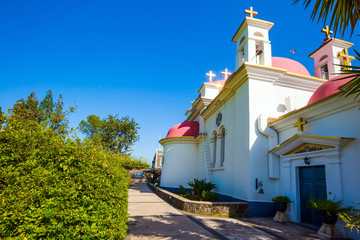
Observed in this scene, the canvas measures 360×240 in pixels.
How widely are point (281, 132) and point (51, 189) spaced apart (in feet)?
28.6

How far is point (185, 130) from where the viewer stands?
57.9 ft

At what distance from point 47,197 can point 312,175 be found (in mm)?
7699

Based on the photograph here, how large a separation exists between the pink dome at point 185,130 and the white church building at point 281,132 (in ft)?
8.59

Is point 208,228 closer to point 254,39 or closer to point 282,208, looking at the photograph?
point 282,208

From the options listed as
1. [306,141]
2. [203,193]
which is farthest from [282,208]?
[203,193]

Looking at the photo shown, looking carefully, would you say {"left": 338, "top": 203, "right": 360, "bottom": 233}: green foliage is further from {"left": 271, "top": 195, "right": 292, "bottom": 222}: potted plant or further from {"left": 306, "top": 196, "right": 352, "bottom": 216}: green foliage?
{"left": 271, "top": 195, "right": 292, "bottom": 222}: potted plant

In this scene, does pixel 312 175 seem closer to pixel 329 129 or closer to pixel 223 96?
pixel 329 129

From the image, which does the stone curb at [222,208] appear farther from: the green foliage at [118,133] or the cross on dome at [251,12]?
the green foliage at [118,133]

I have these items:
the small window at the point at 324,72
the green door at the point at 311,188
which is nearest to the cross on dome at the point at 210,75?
the small window at the point at 324,72

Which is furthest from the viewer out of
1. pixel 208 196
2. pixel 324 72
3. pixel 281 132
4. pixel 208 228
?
pixel 324 72

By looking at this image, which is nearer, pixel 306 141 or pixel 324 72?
pixel 306 141

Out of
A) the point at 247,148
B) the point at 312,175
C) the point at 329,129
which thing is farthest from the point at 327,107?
the point at 247,148

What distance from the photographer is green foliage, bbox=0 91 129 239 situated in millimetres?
2148

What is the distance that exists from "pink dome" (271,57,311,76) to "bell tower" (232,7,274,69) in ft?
4.23
